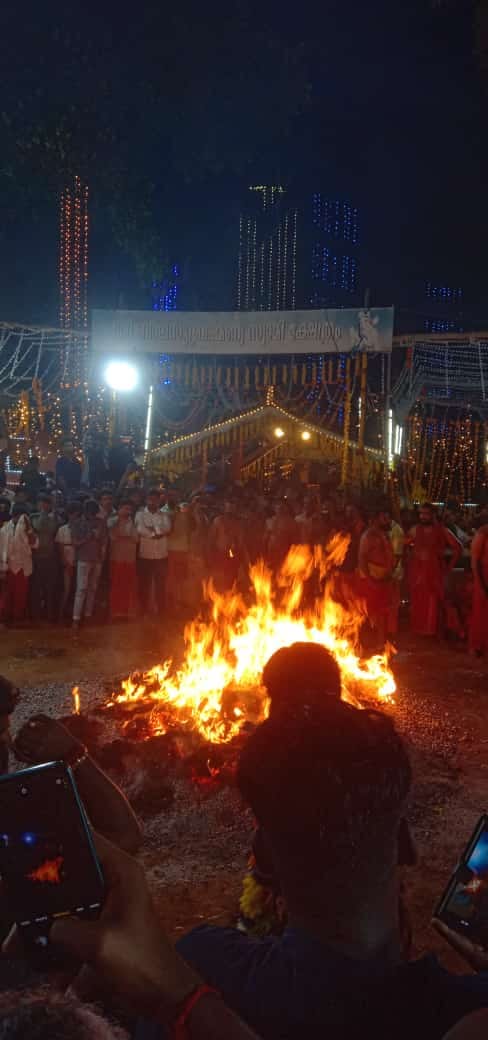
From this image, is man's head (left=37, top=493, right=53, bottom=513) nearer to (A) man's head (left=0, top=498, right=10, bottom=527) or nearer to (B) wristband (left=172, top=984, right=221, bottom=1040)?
(A) man's head (left=0, top=498, right=10, bottom=527)

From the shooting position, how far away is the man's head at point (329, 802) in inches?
75.9

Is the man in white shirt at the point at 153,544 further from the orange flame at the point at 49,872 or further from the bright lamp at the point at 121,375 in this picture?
the orange flame at the point at 49,872

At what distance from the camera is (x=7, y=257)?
20297 mm

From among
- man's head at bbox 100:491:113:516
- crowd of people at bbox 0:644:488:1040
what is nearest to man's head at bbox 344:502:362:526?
man's head at bbox 100:491:113:516

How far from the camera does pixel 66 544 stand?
11516mm

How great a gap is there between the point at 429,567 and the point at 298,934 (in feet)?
32.4

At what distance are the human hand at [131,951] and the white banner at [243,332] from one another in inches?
518

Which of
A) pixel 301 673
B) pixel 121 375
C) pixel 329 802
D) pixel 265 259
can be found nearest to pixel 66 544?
pixel 121 375

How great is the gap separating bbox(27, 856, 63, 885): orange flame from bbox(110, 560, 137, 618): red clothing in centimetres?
1046

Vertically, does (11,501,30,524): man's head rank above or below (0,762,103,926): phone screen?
above

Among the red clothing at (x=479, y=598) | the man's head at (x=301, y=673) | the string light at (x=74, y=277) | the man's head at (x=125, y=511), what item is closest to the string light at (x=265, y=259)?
the string light at (x=74, y=277)

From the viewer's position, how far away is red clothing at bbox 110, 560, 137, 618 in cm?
1211

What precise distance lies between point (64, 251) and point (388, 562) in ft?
43.0

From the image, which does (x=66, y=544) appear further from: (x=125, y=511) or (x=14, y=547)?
(x=125, y=511)
